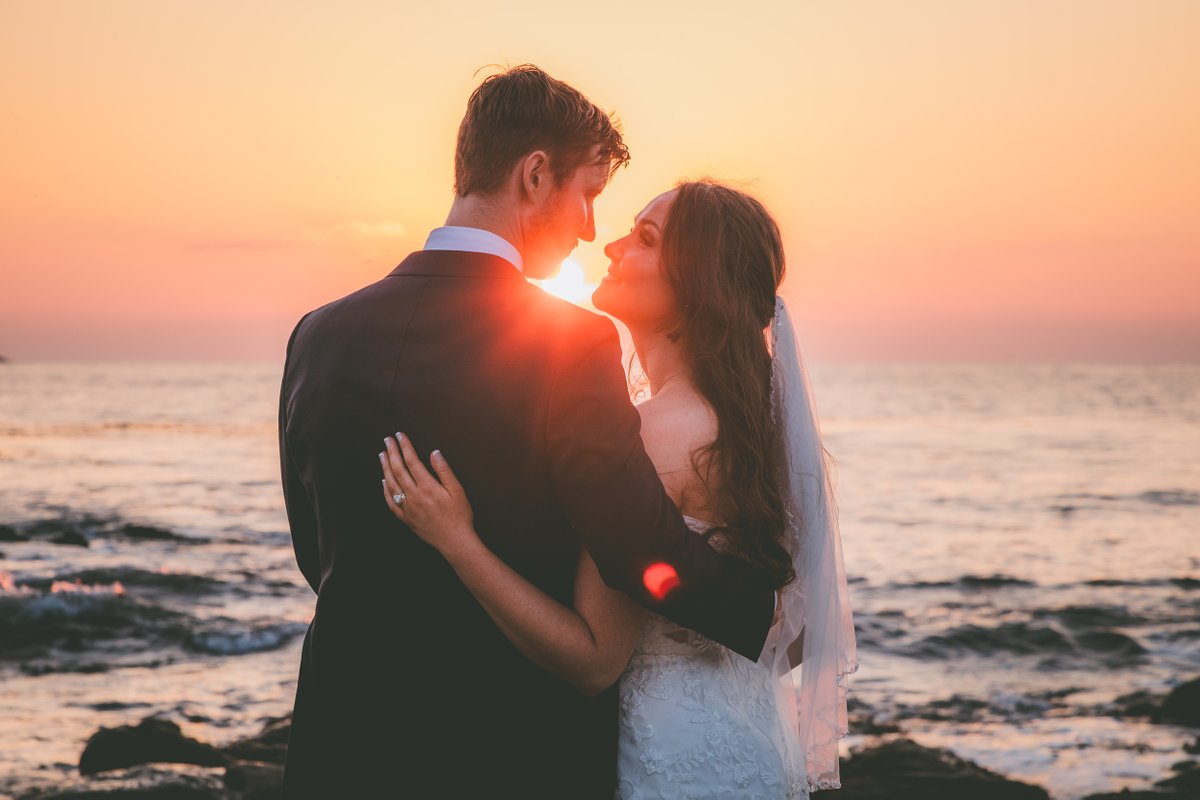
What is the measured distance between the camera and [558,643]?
2303 mm

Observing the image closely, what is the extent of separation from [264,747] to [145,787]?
124 centimetres

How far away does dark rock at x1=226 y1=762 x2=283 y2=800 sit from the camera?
682 cm

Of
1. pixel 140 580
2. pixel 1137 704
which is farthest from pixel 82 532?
pixel 1137 704

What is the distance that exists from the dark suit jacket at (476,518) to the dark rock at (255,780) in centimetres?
493

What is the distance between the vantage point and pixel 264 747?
7840 millimetres

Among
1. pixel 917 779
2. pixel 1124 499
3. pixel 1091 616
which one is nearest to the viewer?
pixel 917 779

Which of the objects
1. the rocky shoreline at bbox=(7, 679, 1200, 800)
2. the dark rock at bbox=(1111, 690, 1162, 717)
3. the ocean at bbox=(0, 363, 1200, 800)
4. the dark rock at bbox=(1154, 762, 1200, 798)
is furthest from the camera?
the dark rock at bbox=(1111, 690, 1162, 717)

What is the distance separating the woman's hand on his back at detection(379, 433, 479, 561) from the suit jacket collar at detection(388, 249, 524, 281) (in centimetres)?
39

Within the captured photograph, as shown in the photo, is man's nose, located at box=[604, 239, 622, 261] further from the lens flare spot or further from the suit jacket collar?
the lens flare spot

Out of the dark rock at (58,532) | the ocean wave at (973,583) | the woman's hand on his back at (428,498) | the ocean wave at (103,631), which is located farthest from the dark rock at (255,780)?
the dark rock at (58,532)

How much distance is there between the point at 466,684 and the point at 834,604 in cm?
149

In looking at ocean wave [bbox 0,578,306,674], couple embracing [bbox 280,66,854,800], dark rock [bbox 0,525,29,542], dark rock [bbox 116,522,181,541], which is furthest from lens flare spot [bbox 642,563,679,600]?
dark rock [bbox 0,525,29,542]

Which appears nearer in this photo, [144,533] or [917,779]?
[917,779]

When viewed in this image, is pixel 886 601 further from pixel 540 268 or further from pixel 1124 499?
pixel 1124 499
